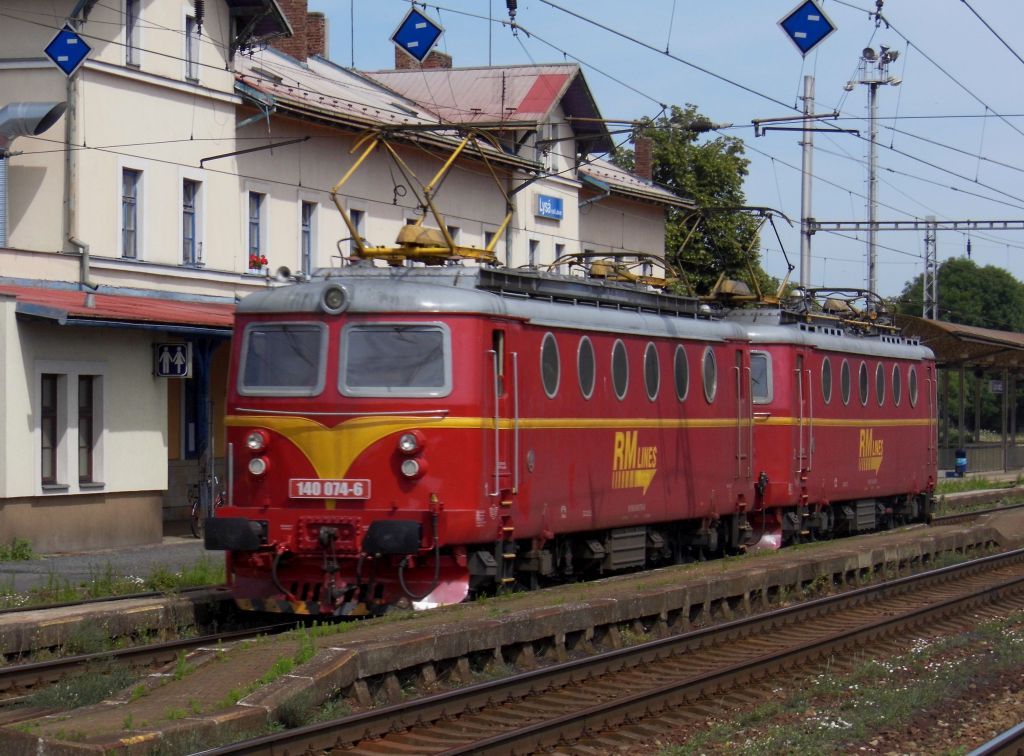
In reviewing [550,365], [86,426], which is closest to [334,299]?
[550,365]

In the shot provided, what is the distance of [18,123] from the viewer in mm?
23656

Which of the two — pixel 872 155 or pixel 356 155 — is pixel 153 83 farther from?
pixel 872 155

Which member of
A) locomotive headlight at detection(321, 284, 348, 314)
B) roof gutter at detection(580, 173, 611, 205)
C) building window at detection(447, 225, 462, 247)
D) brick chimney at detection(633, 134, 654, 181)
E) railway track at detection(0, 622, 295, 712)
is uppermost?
brick chimney at detection(633, 134, 654, 181)

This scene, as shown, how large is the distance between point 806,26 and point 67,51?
10.8m

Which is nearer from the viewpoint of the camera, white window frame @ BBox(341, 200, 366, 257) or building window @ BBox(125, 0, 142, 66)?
building window @ BBox(125, 0, 142, 66)

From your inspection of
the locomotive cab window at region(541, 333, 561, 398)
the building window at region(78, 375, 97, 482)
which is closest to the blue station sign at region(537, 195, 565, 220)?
the building window at region(78, 375, 97, 482)

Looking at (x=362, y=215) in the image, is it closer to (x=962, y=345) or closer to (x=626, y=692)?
(x=962, y=345)

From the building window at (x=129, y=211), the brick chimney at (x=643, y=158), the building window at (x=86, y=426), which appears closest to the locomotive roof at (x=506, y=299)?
the building window at (x=86, y=426)

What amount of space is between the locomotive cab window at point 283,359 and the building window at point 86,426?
928 cm

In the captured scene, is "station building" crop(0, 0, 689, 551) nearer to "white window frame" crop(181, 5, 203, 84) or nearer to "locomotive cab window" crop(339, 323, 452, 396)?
"white window frame" crop(181, 5, 203, 84)

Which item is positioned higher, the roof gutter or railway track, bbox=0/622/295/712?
the roof gutter

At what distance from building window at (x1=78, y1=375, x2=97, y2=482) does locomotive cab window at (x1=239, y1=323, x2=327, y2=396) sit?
30.4ft

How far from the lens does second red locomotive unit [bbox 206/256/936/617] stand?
1391 cm

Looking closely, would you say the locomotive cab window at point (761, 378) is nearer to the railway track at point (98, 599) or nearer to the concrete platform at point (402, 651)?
the concrete platform at point (402, 651)
